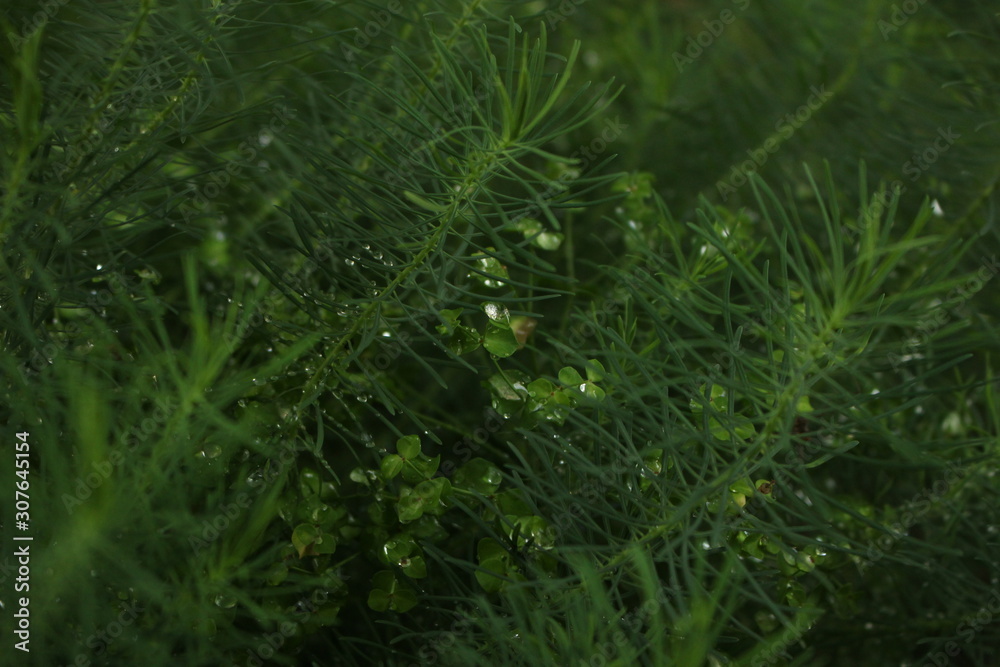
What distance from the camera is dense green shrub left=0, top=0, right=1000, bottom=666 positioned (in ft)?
0.83

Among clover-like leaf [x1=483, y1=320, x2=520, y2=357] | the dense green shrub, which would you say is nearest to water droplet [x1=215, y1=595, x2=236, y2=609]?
the dense green shrub

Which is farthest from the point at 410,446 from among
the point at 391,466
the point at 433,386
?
the point at 433,386

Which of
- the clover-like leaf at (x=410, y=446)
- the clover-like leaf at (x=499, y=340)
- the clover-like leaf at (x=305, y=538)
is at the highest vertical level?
the clover-like leaf at (x=499, y=340)

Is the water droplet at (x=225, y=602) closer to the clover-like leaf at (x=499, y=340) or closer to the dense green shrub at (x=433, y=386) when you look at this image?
the dense green shrub at (x=433, y=386)

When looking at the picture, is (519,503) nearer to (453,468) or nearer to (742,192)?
(453,468)

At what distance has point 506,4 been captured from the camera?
1.40ft

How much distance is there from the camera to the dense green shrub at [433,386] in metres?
0.25

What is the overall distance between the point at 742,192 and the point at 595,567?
37cm

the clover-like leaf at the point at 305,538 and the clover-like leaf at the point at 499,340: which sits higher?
the clover-like leaf at the point at 499,340

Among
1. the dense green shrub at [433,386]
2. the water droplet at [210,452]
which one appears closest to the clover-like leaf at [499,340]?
the dense green shrub at [433,386]

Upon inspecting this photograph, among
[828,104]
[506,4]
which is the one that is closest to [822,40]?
[828,104]

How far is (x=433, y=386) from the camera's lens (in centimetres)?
43

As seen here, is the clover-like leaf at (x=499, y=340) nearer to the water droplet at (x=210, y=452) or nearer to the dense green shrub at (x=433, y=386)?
the dense green shrub at (x=433, y=386)

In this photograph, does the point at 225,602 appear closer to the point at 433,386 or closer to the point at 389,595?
the point at 389,595
